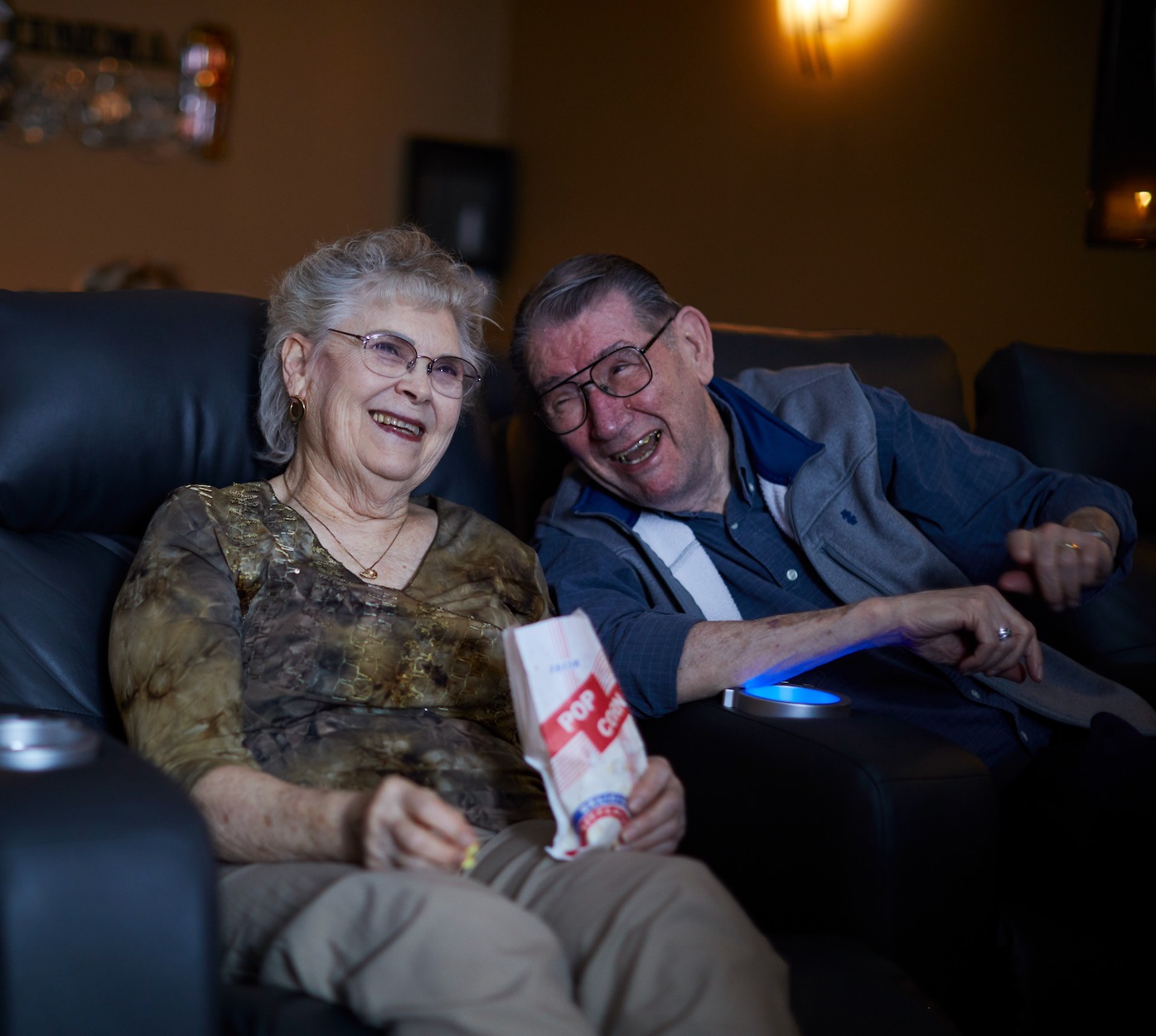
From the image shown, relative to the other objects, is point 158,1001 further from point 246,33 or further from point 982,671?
A: point 246,33

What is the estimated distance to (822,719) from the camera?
1.37 meters

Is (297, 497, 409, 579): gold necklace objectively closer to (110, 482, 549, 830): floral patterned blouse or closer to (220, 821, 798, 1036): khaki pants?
(110, 482, 549, 830): floral patterned blouse

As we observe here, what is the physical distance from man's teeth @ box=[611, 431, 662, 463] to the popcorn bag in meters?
0.62

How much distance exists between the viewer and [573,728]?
1.06 metres

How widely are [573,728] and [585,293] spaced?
2.79ft

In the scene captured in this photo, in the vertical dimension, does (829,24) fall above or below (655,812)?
above

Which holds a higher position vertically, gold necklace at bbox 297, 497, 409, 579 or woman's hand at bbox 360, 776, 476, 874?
gold necklace at bbox 297, 497, 409, 579

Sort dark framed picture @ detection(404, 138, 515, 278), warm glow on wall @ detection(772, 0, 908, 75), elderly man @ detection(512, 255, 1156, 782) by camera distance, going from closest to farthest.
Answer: elderly man @ detection(512, 255, 1156, 782) < warm glow on wall @ detection(772, 0, 908, 75) < dark framed picture @ detection(404, 138, 515, 278)

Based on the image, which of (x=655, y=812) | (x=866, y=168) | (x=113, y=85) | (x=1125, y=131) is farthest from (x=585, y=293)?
(x=113, y=85)

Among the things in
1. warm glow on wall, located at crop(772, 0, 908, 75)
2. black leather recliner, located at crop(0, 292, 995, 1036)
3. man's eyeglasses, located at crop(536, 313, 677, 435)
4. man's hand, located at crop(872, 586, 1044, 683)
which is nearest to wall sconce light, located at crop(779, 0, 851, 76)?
warm glow on wall, located at crop(772, 0, 908, 75)

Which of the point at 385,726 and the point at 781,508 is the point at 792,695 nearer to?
the point at 781,508

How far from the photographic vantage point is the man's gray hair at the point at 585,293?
174 cm

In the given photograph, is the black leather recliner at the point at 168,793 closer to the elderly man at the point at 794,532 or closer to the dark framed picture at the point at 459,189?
the elderly man at the point at 794,532

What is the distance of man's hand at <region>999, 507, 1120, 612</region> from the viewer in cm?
150
